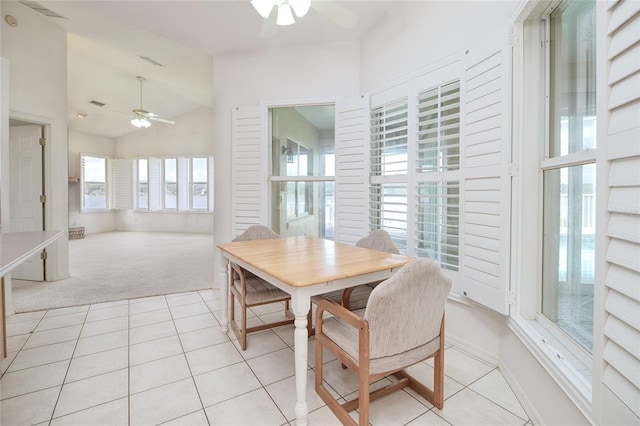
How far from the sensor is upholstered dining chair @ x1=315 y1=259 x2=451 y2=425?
1.30 meters

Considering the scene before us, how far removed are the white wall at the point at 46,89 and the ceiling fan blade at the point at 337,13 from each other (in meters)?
3.42

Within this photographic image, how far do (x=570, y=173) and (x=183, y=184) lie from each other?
9.13 m

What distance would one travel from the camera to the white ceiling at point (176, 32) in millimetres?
2848

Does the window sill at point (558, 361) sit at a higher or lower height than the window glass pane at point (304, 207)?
lower

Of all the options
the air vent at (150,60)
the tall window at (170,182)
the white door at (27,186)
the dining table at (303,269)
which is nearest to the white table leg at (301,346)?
the dining table at (303,269)

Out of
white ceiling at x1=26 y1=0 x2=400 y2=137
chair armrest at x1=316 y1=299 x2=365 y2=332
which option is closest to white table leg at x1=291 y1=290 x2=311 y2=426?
chair armrest at x1=316 y1=299 x2=365 y2=332

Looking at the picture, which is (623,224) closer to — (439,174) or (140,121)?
(439,174)

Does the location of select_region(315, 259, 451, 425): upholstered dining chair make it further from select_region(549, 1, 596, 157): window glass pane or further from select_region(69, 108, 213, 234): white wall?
select_region(69, 108, 213, 234): white wall

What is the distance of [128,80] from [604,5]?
7.15 meters

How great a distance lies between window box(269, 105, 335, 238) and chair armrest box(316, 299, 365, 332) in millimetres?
1951

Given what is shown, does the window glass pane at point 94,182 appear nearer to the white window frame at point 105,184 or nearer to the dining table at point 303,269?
the white window frame at point 105,184

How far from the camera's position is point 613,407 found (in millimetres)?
949

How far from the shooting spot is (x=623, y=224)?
3.02 ft

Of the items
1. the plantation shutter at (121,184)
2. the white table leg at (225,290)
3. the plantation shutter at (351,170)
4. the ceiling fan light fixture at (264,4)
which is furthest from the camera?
the plantation shutter at (121,184)
